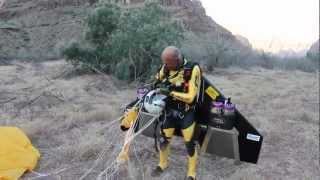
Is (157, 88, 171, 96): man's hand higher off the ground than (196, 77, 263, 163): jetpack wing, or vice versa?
(157, 88, 171, 96): man's hand

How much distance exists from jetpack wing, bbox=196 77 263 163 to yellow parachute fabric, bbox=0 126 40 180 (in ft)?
7.57

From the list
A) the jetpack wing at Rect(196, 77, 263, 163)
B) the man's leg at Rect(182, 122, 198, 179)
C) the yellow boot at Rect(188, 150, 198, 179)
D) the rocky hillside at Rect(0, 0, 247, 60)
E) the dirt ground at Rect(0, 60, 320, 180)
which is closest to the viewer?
the man's leg at Rect(182, 122, 198, 179)

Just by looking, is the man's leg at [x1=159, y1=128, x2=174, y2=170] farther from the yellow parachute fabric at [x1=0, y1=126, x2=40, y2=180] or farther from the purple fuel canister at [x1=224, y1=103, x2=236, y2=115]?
the yellow parachute fabric at [x1=0, y1=126, x2=40, y2=180]

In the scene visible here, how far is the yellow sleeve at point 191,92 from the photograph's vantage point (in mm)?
4773

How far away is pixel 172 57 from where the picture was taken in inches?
190

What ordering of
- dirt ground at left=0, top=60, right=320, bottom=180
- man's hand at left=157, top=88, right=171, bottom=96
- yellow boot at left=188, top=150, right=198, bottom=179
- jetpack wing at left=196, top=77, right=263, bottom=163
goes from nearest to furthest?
man's hand at left=157, top=88, right=171, bottom=96 < yellow boot at left=188, top=150, right=198, bottom=179 < jetpack wing at left=196, top=77, right=263, bottom=163 < dirt ground at left=0, top=60, right=320, bottom=180

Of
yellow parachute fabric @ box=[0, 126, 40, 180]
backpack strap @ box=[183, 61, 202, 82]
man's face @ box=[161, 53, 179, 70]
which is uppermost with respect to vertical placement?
man's face @ box=[161, 53, 179, 70]

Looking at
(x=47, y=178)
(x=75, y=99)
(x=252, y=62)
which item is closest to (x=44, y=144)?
(x=47, y=178)

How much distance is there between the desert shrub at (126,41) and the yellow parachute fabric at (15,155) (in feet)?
24.8

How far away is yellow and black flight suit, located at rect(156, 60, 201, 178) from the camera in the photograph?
482cm

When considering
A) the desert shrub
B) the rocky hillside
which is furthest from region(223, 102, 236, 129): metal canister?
the rocky hillside

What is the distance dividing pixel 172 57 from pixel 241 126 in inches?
57.6

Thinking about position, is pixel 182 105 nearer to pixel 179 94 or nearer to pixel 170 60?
pixel 179 94

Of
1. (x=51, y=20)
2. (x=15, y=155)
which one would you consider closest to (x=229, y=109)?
(x=15, y=155)
